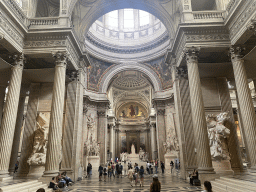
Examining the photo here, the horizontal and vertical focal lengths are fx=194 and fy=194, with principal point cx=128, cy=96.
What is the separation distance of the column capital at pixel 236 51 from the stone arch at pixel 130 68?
14.6m

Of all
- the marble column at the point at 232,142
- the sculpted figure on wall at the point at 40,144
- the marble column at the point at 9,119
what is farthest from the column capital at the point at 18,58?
the marble column at the point at 232,142

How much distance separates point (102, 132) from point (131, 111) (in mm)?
17293

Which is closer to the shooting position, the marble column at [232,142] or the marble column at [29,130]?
the marble column at [232,142]

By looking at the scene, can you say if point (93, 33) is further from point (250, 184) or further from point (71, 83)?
point (250, 184)

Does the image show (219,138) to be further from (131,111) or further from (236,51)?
(131,111)

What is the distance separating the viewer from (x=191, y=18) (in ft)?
30.9

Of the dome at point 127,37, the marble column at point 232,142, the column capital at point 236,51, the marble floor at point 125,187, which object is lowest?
the marble floor at point 125,187

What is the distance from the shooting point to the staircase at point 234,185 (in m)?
5.49

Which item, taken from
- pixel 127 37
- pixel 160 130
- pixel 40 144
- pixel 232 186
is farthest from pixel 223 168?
pixel 127 37

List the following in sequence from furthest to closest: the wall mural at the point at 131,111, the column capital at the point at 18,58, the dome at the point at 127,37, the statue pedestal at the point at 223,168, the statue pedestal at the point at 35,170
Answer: the wall mural at the point at 131,111
the dome at the point at 127,37
the statue pedestal at the point at 35,170
the column capital at the point at 18,58
the statue pedestal at the point at 223,168

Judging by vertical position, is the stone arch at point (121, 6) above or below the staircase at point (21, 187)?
above

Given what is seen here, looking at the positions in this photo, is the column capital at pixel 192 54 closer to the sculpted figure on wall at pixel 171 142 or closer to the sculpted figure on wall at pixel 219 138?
the sculpted figure on wall at pixel 219 138

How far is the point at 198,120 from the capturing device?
815 cm

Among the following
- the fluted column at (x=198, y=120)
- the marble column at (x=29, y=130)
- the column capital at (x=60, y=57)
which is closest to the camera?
the fluted column at (x=198, y=120)
